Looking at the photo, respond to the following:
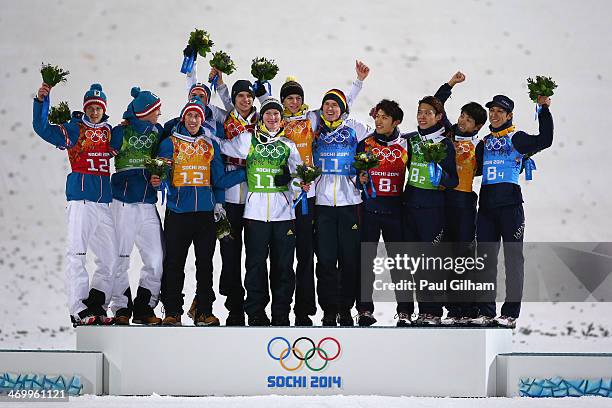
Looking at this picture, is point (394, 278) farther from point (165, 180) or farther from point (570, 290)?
point (570, 290)

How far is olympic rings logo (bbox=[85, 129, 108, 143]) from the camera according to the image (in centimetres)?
630

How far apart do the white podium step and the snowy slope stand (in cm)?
676

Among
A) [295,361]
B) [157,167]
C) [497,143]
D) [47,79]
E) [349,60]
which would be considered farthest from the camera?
[349,60]

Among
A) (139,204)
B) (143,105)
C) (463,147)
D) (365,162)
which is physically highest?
(143,105)

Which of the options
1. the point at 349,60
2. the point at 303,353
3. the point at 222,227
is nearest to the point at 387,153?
the point at 222,227

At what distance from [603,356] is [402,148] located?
1786 millimetres

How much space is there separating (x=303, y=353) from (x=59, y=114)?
212 centimetres

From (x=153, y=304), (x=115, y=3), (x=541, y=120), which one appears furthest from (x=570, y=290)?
(x=115, y=3)

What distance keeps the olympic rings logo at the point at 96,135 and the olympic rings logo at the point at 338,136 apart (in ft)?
4.59

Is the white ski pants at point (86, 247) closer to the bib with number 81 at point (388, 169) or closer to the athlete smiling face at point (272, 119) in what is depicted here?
Answer: the athlete smiling face at point (272, 119)

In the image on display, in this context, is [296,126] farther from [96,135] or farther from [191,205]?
[96,135]

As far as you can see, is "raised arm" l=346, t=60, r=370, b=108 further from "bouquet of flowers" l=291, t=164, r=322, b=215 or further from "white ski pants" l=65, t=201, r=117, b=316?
"white ski pants" l=65, t=201, r=117, b=316

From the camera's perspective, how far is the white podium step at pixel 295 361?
582 centimetres

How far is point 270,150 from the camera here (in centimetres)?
628
